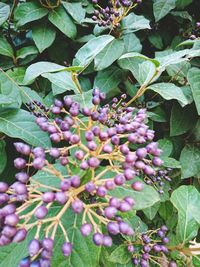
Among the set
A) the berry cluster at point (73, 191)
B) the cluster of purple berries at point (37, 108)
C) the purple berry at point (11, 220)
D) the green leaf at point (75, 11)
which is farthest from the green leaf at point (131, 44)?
the purple berry at point (11, 220)

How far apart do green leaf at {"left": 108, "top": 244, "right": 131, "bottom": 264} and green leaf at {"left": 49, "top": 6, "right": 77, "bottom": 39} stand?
0.97 meters

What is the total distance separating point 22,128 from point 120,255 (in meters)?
0.53

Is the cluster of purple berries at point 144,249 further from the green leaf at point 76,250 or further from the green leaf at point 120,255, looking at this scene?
the green leaf at point 76,250

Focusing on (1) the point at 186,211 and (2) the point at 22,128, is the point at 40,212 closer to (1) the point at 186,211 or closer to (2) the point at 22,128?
(2) the point at 22,128

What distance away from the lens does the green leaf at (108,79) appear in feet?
5.23

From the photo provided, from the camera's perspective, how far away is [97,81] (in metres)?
1.61

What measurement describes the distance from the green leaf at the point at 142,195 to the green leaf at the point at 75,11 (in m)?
0.98

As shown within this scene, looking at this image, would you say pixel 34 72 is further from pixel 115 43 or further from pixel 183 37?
pixel 183 37

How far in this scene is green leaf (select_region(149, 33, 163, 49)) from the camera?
6.46 feet

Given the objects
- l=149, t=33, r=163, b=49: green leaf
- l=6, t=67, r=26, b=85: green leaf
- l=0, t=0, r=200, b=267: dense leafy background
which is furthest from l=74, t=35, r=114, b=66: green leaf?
l=149, t=33, r=163, b=49: green leaf

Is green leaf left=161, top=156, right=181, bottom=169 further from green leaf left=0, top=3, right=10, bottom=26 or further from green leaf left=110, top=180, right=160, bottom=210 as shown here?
green leaf left=0, top=3, right=10, bottom=26

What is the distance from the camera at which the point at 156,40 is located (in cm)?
198

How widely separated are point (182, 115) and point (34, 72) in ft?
2.33

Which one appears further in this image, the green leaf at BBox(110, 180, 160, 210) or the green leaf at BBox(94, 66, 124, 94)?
the green leaf at BBox(94, 66, 124, 94)
